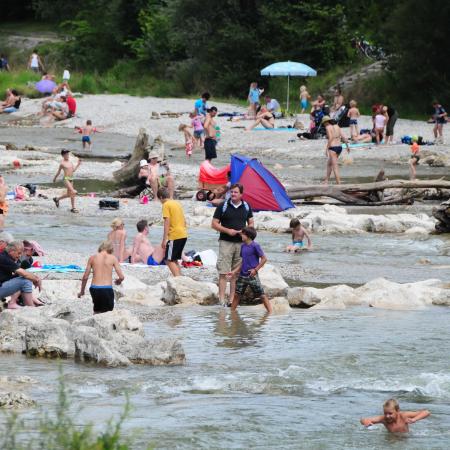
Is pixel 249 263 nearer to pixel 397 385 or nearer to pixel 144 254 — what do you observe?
pixel 397 385

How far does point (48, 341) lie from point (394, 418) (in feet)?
13.0

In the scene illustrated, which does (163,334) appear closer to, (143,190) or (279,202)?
(279,202)

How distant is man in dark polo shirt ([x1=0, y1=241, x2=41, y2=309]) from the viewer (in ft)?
44.3

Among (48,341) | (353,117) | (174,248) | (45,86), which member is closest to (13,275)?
(48,341)

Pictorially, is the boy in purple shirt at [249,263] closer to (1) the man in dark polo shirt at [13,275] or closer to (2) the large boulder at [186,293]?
(2) the large boulder at [186,293]

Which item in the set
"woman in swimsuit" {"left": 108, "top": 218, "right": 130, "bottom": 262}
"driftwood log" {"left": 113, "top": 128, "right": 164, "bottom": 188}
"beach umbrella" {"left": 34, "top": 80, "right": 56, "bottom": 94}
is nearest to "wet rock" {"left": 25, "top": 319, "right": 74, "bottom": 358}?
"woman in swimsuit" {"left": 108, "top": 218, "right": 130, "bottom": 262}

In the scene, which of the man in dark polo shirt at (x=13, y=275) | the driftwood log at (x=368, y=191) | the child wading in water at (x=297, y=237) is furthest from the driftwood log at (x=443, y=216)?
the man in dark polo shirt at (x=13, y=275)

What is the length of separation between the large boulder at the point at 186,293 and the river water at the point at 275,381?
0.30 meters

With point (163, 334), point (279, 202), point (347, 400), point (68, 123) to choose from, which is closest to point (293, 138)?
point (68, 123)

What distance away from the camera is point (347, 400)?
11211 millimetres

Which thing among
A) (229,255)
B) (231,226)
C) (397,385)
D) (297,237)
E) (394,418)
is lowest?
(397,385)

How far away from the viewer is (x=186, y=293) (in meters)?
15.4

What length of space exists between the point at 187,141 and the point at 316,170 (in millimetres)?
4572

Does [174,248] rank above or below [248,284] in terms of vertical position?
above
